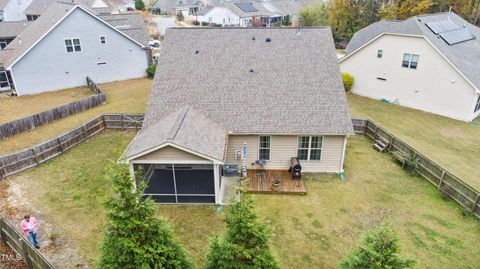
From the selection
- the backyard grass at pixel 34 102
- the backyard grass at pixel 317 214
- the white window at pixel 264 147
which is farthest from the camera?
the backyard grass at pixel 34 102

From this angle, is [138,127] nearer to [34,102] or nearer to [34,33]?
[34,102]

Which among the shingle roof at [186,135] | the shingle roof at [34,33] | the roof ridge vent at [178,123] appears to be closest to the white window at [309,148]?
the shingle roof at [186,135]

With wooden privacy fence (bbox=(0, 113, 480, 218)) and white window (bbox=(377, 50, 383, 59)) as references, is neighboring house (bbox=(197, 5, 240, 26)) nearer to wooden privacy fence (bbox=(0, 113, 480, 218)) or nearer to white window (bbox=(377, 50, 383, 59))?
white window (bbox=(377, 50, 383, 59))

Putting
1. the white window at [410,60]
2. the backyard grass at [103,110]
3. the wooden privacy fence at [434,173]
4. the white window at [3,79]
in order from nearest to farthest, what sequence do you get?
the wooden privacy fence at [434,173], the backyard grass at [103,110], the white window at [410,60], the white window at [3,79]

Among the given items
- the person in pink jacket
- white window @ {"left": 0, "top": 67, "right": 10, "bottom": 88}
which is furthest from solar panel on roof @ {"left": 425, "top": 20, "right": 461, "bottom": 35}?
white window @ {"left": 0, "top": 67, "right": 10, "bottom": 88}

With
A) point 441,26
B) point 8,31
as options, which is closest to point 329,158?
point 441,26

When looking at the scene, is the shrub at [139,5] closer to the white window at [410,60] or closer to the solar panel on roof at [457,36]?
the white window at [410,60]
